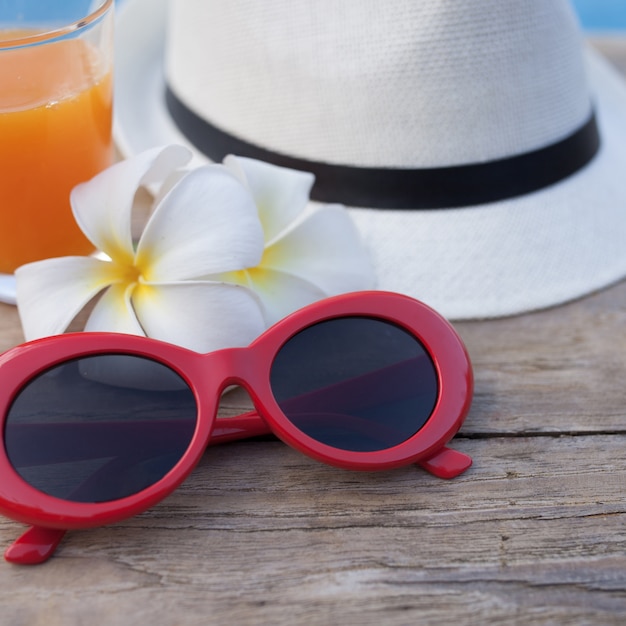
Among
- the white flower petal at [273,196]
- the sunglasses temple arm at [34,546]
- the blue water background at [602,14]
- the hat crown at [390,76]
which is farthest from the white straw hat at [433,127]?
the blue water background at [602,14]

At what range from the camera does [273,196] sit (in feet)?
1.83

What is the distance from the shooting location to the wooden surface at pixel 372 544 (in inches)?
16.1

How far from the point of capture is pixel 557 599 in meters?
0.42

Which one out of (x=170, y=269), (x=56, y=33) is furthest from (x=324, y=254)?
(x=56, y=33)

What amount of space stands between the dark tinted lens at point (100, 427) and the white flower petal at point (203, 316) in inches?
1.6

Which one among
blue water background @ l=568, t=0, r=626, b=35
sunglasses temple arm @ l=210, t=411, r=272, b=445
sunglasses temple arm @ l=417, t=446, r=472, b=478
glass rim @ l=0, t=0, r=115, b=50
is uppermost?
glass rim @ l=0, t=0, r=115, b=50

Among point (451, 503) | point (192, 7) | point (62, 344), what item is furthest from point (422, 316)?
point (192, 7)

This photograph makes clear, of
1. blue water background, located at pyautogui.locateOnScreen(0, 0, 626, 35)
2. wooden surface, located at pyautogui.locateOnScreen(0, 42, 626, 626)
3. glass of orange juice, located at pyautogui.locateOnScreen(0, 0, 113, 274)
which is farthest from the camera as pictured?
blue water background, located at pyautogui.locateOnScreen(0, 0, 626, 35)

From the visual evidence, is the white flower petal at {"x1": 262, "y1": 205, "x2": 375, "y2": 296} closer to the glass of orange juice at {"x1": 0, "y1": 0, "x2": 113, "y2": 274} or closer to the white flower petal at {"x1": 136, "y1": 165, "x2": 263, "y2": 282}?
the white flower petal at {"x1": 136, "y1": 165, "x2": 263, "y2": 282}

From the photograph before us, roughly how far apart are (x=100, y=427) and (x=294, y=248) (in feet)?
0.66

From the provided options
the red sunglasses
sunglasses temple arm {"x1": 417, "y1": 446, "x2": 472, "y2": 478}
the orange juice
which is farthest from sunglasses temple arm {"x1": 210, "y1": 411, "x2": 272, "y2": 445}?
the orange juice

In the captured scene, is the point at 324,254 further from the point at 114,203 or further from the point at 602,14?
the point at 602,14

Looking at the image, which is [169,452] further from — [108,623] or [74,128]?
[74,128]

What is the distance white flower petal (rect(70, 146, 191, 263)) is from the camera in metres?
0.50
